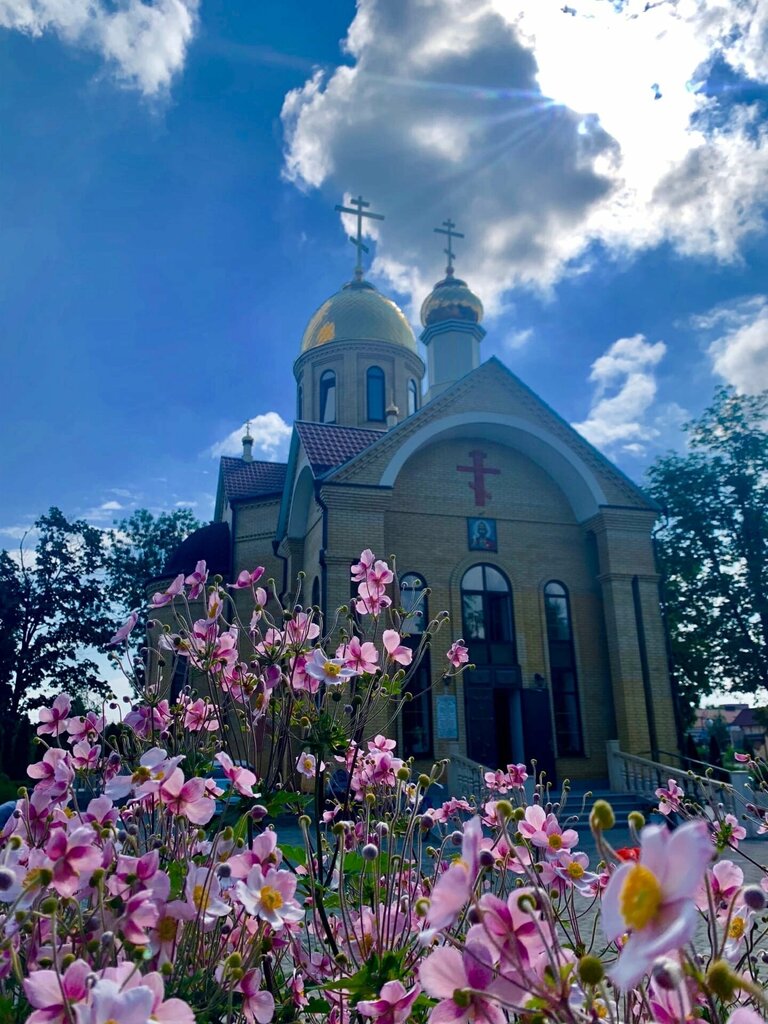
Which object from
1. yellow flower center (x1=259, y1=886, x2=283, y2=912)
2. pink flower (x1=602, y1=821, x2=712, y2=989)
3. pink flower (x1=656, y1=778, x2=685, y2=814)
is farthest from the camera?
pink flower (x1=656, y1=778, x2=685, y2=814)

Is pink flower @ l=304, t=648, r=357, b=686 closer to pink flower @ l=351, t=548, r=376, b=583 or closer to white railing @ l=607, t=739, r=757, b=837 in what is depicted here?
pink flower @ l=351, t=548, r=376, b=583

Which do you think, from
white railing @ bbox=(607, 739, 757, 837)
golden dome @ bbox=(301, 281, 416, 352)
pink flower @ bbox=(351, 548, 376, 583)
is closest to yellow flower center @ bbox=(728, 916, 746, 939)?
pink flower @ bbox=(351, 548, 376, 583)

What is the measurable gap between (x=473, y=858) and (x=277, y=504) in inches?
808

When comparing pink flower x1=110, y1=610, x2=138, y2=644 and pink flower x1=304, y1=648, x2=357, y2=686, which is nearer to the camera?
pink flower x1=304, y1=648, x2=357, y2=686

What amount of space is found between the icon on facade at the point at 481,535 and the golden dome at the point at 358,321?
11.4m

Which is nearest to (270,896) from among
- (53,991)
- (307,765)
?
(53,991)

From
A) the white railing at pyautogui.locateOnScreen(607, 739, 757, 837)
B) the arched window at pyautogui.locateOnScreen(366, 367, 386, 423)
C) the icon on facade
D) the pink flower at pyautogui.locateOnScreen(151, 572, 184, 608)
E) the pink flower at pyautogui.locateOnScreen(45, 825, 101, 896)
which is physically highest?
the arched window at pyautogui.locateOnScreen(366, 367, 386, 423)

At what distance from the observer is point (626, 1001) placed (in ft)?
4.76

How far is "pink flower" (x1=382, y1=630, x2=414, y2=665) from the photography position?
115 inches

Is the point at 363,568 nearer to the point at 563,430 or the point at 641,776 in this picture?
the point at 641,776

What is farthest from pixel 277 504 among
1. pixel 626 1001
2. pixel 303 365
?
pixel 626 1001

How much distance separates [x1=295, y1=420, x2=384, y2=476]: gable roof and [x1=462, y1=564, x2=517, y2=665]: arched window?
3.81 m

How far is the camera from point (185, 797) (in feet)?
5.92

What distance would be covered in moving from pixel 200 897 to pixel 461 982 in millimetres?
626
